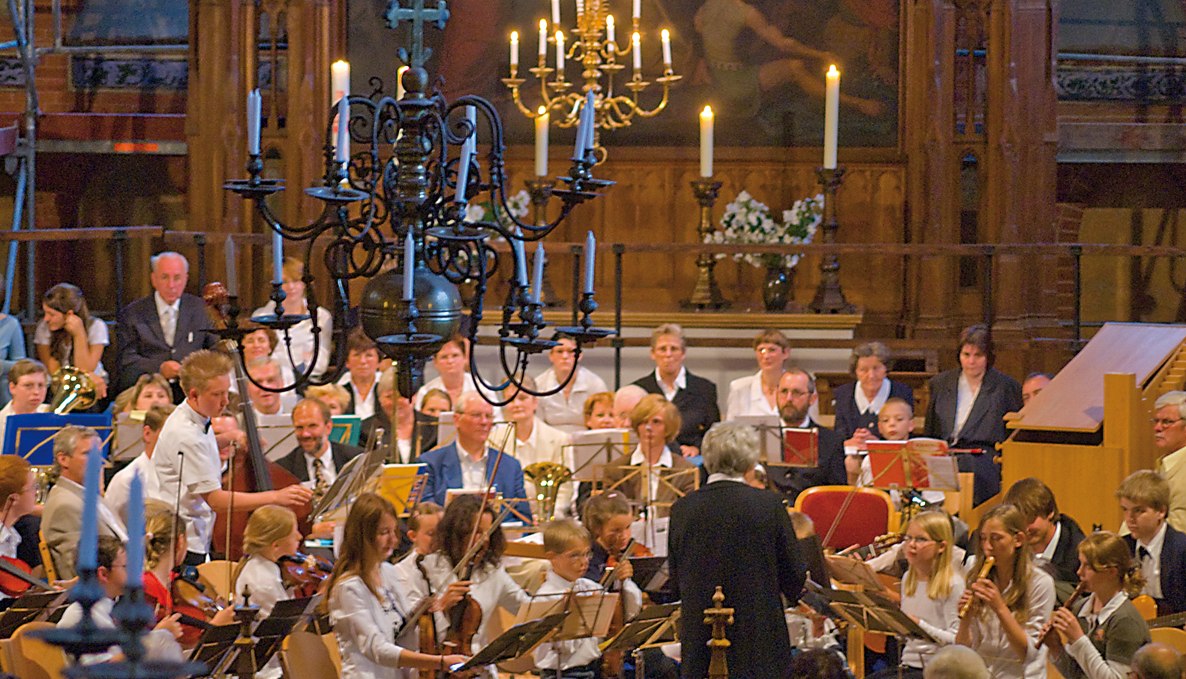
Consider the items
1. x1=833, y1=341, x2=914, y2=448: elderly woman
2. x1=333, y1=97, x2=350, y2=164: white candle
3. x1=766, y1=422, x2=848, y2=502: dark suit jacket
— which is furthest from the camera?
x1=833, y1=341, x2=914, y2=448: elderly woman

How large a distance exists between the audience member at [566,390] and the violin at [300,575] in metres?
2.93

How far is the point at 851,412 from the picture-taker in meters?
8.76

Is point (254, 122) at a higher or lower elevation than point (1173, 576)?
higher

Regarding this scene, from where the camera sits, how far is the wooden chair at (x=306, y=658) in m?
5.09

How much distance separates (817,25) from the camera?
37.7 feet

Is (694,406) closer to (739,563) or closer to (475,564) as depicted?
(475,564)

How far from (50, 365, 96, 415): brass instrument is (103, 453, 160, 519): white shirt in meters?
1.93

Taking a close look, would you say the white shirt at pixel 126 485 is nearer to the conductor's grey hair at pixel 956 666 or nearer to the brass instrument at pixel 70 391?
the brass instrument at pixel 70 391

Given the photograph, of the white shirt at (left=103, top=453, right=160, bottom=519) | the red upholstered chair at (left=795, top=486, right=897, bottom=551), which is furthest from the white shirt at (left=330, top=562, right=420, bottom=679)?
the red upholstered chair at (left=795, top=486, right=897, bottom=551)

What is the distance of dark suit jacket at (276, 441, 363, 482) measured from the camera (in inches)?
295

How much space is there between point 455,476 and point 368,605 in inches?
88.9

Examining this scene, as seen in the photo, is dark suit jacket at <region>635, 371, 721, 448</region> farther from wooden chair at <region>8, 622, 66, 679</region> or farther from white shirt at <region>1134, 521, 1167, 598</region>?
wooden chair at <region>8, 622, 66, 679</region>

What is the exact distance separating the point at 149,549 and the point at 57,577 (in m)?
0.80

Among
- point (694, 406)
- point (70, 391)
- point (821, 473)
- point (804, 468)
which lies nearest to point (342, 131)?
point (804, 468)
